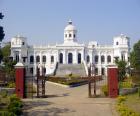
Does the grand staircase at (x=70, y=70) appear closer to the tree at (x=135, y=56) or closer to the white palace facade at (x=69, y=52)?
the white palace facade at (x=69, y=52)

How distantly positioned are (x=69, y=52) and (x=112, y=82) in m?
63.0

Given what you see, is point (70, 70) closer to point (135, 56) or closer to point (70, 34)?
point (70, 34)

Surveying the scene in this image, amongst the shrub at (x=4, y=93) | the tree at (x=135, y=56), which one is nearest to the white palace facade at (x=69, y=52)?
the tree at (x=135, y=56)

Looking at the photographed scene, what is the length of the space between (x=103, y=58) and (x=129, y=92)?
6425 centimetres

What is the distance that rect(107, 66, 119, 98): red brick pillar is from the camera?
20656 mm

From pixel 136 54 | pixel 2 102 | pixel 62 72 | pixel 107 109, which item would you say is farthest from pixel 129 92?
pixel 62 72

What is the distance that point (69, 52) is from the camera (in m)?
83.7

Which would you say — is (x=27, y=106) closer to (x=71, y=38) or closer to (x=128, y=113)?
(x=128, y=113)

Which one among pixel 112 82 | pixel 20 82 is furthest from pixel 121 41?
pixel 20 82

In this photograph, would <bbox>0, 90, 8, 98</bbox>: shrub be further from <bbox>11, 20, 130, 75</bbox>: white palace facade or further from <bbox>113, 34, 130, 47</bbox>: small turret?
<bbox>113, 34, 130, 47</bbox>: small turret

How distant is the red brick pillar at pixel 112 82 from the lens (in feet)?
67.8

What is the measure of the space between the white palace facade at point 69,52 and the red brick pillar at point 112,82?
203 feet

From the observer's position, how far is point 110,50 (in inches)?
3398

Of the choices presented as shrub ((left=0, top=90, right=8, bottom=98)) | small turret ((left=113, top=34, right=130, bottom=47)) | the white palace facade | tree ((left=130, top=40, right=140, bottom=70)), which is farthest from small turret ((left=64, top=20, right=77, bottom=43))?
shrub ((left=0, top=90, right=8, bottom=98))
